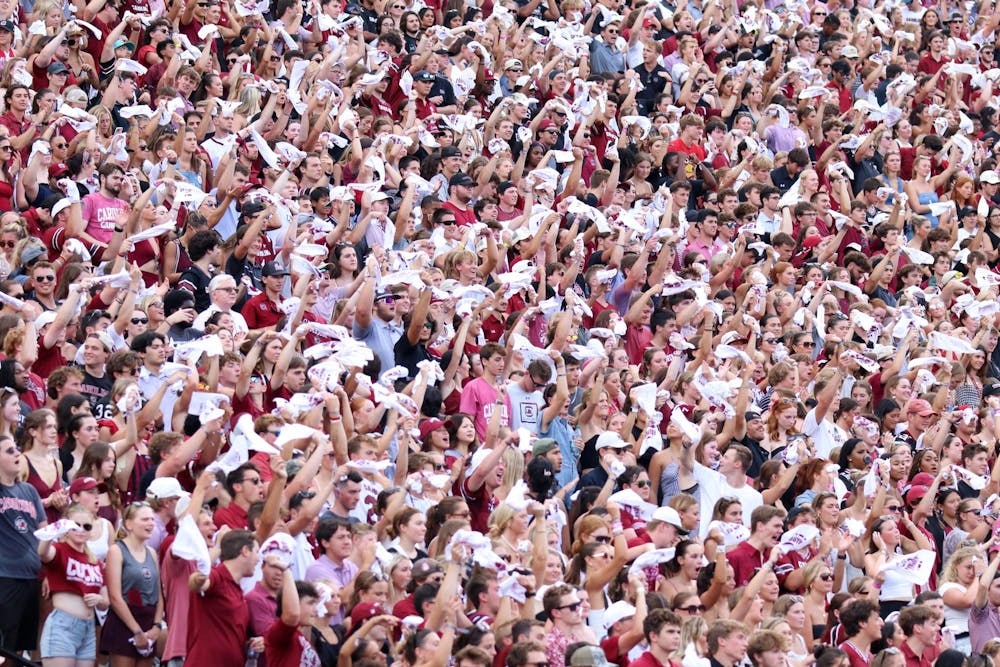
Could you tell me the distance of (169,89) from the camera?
14.4m

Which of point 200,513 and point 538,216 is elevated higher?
point 200,513

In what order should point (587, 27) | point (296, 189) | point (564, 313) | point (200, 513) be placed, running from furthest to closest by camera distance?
point (587, 27) → point (296, 189) → point (564, 313) → point (200, 513)

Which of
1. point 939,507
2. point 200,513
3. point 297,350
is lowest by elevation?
point 939,507

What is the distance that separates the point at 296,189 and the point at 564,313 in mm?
2178

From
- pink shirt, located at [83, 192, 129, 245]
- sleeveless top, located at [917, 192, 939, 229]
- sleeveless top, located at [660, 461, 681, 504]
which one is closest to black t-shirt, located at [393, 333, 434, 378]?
sleeveless top, located at [660, 461, 681, 504]

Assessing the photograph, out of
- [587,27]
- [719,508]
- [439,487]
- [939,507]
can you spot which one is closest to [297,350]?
[439,487]

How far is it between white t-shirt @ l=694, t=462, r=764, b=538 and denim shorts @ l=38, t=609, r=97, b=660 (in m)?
4.07

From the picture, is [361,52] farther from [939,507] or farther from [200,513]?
[200,513]

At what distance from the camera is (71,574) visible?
358 inches

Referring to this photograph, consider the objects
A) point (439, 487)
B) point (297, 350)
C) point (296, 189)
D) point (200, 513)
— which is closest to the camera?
point (200, 513)

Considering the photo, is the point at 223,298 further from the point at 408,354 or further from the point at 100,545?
the point at 100,545

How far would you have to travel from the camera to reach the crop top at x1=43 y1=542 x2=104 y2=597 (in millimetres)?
9094

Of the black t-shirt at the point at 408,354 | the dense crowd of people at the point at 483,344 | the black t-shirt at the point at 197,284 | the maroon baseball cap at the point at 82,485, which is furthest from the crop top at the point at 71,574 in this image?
the black t-shirt at the point at 408,354

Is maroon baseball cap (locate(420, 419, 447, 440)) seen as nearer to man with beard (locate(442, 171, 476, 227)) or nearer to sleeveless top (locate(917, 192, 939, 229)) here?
man with beard (locate(442, 171, 476, 227))
